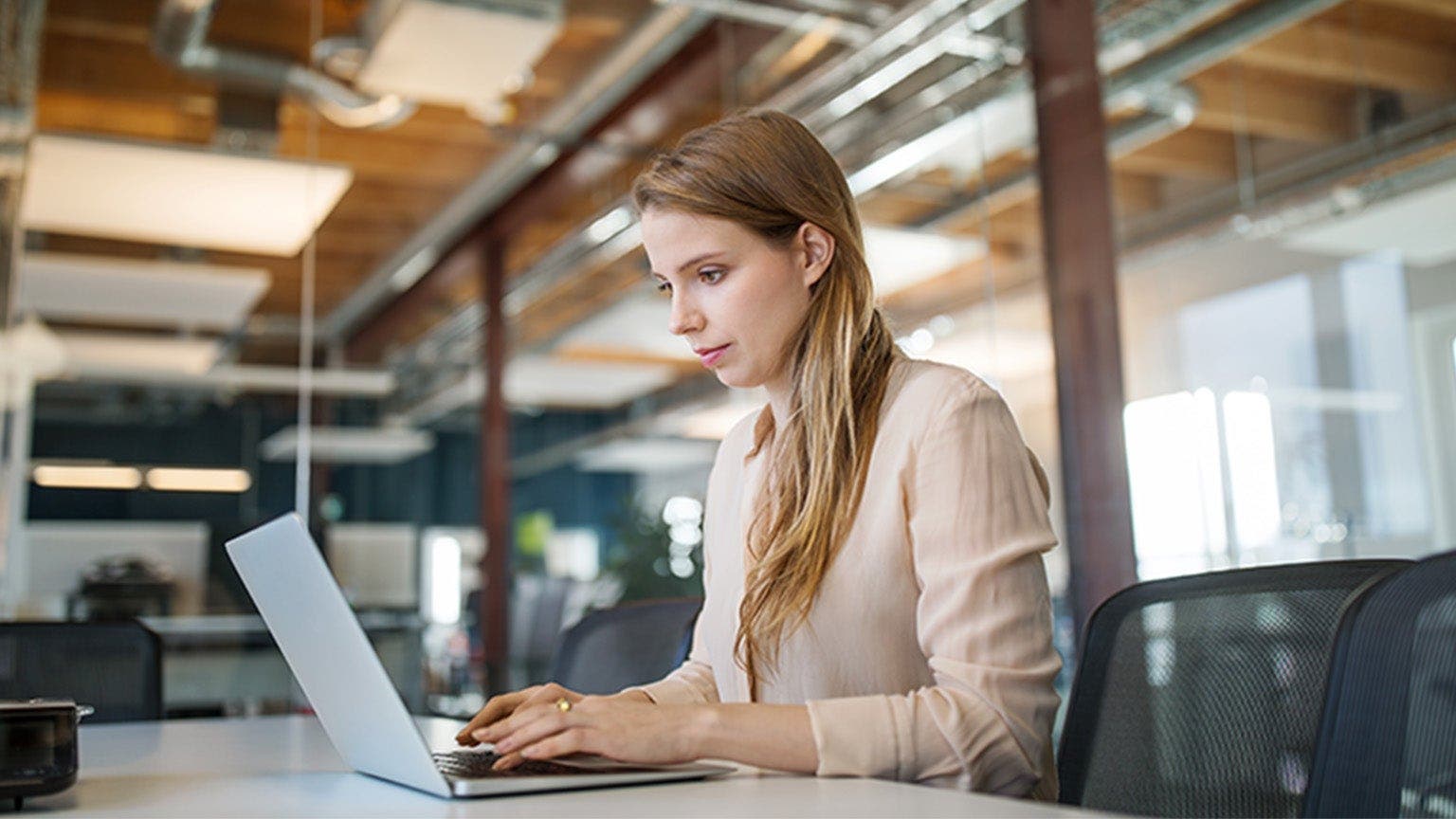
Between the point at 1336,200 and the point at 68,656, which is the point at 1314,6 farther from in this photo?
the point at 68,656

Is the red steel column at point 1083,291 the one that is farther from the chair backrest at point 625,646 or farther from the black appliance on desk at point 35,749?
the black appliance on desk at point 35,749

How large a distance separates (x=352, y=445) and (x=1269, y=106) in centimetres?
327

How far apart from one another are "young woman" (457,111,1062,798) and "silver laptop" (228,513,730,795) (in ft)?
0.11

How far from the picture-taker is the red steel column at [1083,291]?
4117 millimetres

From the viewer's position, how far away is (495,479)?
19.9 ft

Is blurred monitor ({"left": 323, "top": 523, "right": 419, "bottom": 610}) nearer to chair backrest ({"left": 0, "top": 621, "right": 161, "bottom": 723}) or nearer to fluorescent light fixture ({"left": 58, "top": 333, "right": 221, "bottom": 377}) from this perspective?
fluorescent light fixture ({"left": 58, "top": 333, "right": 221, "bottom": 377})

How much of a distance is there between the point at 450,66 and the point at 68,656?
3360mm

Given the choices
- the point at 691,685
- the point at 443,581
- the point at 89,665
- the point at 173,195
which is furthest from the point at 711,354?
the point at 443,581

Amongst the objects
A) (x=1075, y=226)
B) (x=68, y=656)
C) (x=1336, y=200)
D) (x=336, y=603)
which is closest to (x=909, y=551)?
(x=336, y=603)

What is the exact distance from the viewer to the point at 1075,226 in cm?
429

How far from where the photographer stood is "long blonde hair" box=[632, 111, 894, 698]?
142 centimetres

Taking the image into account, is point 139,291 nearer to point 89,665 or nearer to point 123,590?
point 123,590

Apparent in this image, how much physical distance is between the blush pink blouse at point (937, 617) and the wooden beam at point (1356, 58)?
240 cm

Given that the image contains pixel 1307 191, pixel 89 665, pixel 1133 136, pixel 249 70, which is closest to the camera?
pixel 89 665
